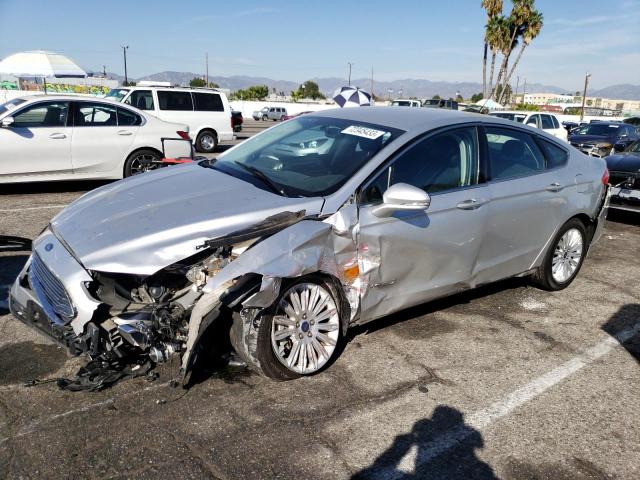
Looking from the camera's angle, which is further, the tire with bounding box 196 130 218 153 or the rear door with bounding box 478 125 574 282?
the tire with bounding box 196 130 218 153

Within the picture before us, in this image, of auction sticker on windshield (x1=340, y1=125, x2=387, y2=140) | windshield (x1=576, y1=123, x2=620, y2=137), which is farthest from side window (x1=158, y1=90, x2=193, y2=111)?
windshield (x1=576, y1=123, x2=620, y2=137)

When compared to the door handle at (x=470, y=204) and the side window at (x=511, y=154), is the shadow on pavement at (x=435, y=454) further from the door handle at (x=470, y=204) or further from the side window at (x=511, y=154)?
the side window at (x=511, y=154)

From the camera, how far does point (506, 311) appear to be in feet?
15.9

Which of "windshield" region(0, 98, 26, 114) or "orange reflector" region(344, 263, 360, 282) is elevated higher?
"windshield" region(0, 98, 26, 114)

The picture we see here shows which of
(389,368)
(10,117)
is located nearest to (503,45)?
(10,117)

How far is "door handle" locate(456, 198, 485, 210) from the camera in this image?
13.3 ft

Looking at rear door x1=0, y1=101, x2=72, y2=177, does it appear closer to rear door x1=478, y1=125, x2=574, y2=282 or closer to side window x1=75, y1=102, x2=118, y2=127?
side window x1=75, y1=102, x2=118, y2=127

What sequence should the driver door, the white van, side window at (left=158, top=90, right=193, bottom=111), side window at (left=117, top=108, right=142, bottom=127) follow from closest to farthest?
the driver door → side window at (left=117, top=108, right=142, bottom=127) → the white van → side window at (left=158, top=90, right=193, bottom=111)

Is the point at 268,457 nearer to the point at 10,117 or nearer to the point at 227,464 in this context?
the point at 227,464

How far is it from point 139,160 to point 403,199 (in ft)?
23.4

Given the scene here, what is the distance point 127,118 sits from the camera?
9375 millimetres

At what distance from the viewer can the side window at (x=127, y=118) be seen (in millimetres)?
9297

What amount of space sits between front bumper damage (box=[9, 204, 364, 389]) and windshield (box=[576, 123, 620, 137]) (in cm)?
1847

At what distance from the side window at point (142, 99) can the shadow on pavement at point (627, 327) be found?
1315 centimetres
